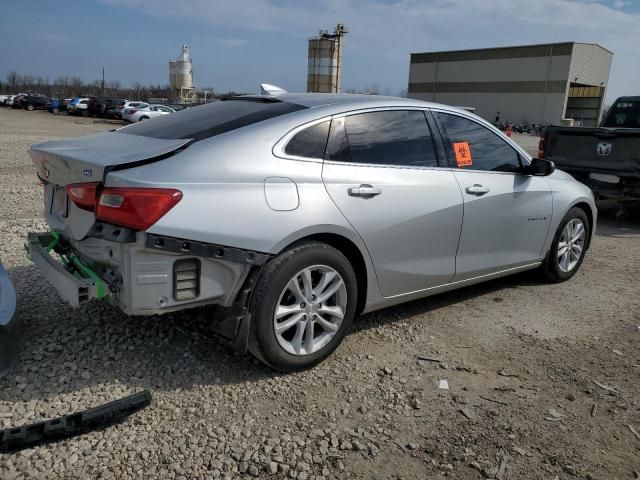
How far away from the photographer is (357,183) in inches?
133

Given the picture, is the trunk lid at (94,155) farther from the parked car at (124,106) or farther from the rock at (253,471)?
the parked car at (124,106)

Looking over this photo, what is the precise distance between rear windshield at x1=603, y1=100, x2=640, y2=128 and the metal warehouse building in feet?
180

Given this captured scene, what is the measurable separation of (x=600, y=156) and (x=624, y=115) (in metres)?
3.57

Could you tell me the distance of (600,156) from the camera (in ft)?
26.7

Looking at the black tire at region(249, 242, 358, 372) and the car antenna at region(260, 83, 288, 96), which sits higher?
the car antenna at region(260, 83, 288, 96)

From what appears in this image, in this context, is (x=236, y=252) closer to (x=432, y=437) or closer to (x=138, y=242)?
(x=138, y=242)

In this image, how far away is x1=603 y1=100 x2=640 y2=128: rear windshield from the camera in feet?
35.0

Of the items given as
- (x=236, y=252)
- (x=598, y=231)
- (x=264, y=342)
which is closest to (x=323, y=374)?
(x=264, y=342)

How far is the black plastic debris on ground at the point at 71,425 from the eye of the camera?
8.25 feet

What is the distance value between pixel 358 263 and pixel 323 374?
2.41 ft

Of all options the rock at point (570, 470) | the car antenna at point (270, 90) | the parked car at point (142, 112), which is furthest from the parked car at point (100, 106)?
the rock at point (570, 470)

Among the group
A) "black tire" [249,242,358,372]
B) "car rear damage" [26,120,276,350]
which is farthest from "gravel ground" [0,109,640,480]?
"car rear damage" [26,120,276,350]

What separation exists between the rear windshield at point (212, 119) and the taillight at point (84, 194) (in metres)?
0.59

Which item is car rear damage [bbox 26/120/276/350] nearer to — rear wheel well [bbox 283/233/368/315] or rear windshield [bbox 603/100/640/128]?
rear wheel well [bbox 283/233/368/315]
